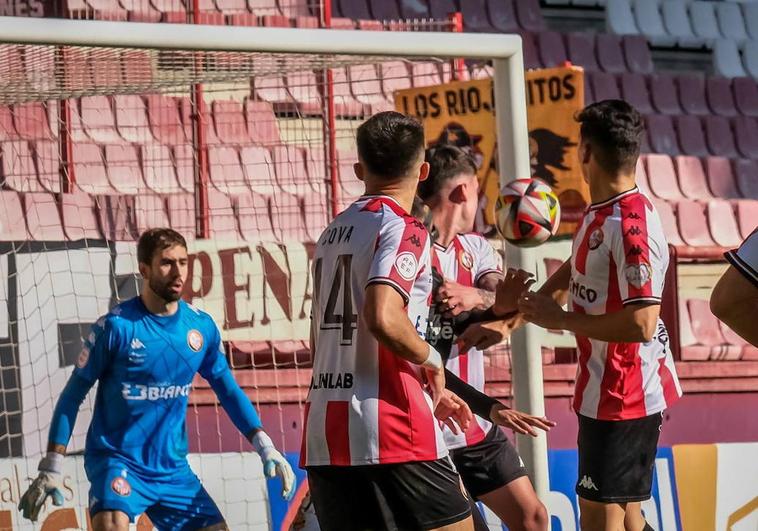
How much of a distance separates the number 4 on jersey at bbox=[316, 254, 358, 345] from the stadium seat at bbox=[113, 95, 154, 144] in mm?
4943

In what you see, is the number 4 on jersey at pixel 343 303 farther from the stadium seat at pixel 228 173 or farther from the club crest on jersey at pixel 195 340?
the stadium seat at pixel 228 173

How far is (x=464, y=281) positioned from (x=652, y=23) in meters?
8.44

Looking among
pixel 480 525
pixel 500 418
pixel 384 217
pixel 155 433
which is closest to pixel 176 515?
pixel 155 433

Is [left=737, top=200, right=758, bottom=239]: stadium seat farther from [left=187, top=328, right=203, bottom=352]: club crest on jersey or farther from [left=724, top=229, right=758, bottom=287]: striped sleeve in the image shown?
[left=724, top=229, right=758, bottom=287]: striped sleeve

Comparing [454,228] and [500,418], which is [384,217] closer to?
[500,418]

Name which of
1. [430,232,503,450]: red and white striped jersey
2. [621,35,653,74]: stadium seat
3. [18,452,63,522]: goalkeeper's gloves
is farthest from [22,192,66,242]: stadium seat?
[621,35,653,74]: stadium seat

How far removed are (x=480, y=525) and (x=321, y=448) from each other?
4.15 ft

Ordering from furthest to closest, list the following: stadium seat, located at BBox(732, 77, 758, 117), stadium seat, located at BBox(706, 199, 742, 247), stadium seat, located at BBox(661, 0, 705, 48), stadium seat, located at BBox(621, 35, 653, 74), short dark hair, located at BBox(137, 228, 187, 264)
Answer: stadium seat, located at BBox(661, 0, 705, 48) < stadium seat, located at BBox(732, 77, 758, 117) < stadium seat, located at BBox(621, 35, 653, 74) < stadium seat, located at BBox(706, 199, 742, 247) < short dark hair, located at BBox(137, 228, 187, 264)

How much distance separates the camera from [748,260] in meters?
2.84

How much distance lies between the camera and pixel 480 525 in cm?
471

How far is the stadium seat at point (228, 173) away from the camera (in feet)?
26.8

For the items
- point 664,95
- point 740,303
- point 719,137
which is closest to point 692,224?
point 719,137

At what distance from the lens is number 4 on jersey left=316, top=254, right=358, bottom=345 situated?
361 centimetres

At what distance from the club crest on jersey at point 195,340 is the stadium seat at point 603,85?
21.1 ft
